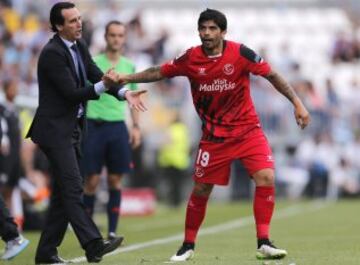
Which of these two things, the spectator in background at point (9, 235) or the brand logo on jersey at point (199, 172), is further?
the spectator in background at point (9, 235)

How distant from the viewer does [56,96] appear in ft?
30.2

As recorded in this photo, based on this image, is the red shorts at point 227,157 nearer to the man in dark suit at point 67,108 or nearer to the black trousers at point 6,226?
the man in dark suit at point 67,108

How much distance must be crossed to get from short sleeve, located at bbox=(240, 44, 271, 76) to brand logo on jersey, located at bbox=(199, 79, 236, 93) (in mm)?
202

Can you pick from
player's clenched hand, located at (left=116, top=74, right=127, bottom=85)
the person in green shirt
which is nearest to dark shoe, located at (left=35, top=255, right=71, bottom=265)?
player's clenched hand, located at (left=116, top=74, right=127, bottom=85)

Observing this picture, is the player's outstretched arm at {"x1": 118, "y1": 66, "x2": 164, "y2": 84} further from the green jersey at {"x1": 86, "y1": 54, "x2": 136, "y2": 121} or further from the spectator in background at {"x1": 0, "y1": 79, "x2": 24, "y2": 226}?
the spectator in background at {"x1": 0, "y1": 79, "x2": 24, "y2": 226}

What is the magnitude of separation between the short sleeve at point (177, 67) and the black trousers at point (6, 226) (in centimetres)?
195

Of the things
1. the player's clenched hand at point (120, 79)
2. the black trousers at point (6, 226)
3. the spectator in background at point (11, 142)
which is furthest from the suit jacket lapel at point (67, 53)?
the spectator in background at point (11, 142)

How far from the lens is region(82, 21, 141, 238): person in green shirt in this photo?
12.5 metres

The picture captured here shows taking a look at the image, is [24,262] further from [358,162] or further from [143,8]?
[143,8]

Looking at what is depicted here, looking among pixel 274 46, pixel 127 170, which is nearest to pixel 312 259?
pixel 127 170

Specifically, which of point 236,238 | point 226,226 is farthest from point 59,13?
point 226,226

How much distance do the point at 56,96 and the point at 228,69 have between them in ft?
4.73

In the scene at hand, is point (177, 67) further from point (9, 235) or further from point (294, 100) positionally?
point (9, 235)

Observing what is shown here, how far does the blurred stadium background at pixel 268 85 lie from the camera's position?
24.4 m
